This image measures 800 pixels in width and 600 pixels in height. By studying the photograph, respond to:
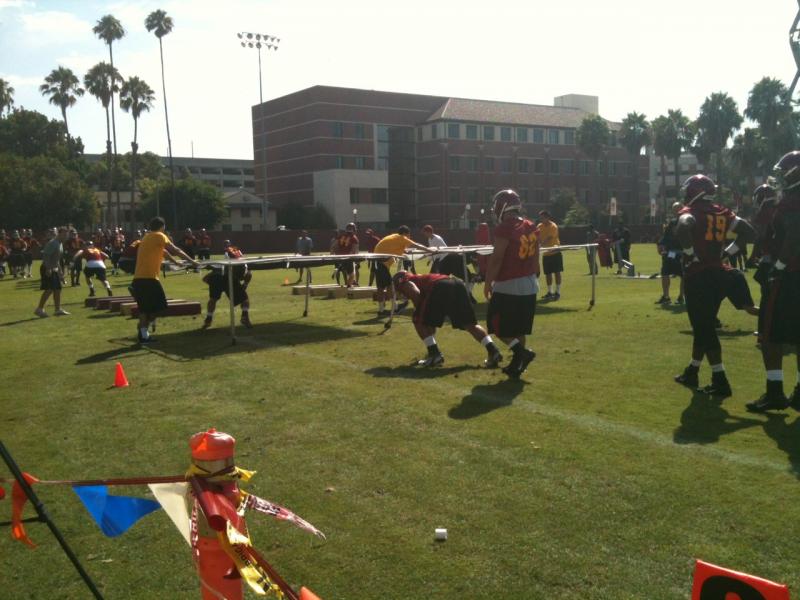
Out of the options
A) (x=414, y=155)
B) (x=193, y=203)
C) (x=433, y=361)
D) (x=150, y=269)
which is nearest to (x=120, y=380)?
(x=150, y=269)

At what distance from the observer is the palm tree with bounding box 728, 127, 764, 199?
77.0 m

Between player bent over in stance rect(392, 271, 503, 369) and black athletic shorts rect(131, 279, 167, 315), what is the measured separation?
4.75m

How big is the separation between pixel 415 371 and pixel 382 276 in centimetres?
645

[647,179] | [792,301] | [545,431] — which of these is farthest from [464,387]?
[647,179]

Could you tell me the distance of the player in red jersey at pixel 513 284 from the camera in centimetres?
935

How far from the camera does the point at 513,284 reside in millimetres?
9422

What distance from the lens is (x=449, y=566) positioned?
428cm

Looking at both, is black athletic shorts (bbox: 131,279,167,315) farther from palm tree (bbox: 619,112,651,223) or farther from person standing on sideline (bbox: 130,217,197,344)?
palm tree (bbox: 619,112,651,223)

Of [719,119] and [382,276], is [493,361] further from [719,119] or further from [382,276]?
[719,119]

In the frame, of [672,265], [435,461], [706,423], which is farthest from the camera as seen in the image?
[672,265]

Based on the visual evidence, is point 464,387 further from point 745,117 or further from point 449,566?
point 745,117

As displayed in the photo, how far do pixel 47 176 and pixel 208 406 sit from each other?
66.8 meters

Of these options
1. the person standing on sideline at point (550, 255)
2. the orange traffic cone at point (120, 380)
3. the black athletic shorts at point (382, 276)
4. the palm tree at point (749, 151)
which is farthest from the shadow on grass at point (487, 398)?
the palm tree at point (749, 151)

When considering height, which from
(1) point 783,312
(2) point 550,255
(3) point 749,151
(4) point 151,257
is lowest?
(1) point 783,312
